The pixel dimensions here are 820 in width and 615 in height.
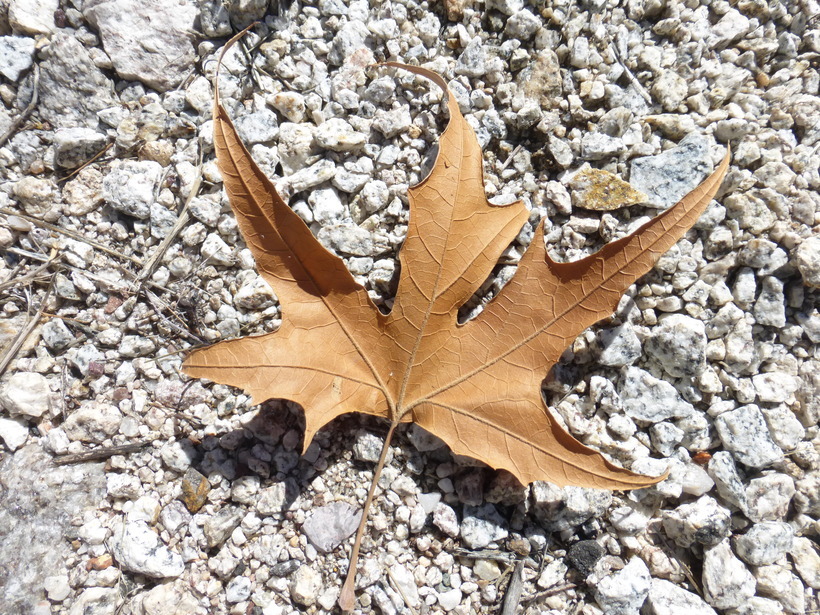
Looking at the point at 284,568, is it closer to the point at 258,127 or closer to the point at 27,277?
the point at 27,277

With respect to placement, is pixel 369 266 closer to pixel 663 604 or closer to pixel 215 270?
pixel 215 270

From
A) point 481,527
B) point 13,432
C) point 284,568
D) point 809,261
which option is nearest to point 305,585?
point 284,568

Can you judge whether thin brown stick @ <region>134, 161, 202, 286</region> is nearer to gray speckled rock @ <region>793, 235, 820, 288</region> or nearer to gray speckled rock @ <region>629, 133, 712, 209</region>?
gray speckled rock @ <region>629, 133, 712, 209</region>

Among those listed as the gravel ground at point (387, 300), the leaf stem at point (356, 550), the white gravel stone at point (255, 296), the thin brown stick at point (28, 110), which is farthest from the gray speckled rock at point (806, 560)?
the thin brown stick at point (28, 110)

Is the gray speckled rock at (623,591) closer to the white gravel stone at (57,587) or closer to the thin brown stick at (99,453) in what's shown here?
the thin brown stick at (99,453)

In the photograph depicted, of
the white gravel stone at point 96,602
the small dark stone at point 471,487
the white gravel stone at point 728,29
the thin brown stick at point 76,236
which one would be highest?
the white gravel stone at point 728,29
